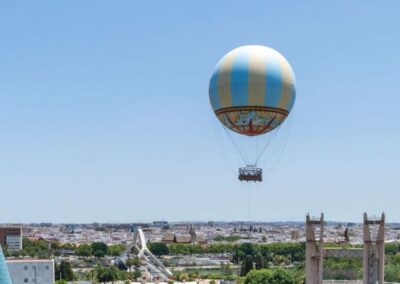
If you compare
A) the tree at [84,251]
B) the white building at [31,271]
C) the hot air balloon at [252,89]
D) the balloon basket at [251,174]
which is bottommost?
the tree at [84,251]

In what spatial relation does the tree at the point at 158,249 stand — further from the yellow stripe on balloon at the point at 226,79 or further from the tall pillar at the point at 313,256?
the yellow stripe on balloon at the point at 226,79

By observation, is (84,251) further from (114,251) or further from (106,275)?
(106,275)

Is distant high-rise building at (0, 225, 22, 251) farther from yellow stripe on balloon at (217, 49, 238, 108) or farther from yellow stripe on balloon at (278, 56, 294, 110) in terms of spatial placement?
yellow stripe on balloon at (278, 56, 294, 110)

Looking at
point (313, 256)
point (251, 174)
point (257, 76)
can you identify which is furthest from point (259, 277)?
point (257, 76)

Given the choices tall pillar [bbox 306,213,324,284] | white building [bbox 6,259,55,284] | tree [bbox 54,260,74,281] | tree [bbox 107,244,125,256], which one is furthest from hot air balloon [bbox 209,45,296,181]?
tree [bbox 107,244,125,256]

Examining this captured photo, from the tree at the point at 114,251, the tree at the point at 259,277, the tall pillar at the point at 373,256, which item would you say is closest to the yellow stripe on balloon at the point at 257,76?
the tall pillar at the point at 373,256

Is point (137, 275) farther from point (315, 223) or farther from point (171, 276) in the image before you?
point (315, 223)

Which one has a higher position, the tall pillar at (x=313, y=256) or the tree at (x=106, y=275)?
the tall pillar at (x=313, y=256)
